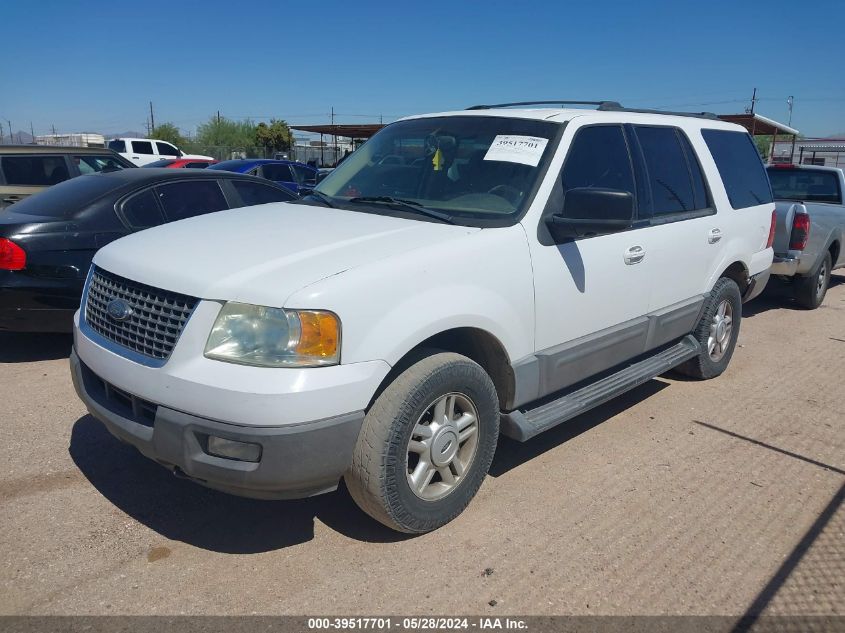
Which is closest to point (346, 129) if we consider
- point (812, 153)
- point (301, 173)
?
point (301, 173)

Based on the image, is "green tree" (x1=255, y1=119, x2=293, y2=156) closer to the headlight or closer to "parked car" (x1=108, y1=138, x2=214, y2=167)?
"parked car" (x1=108, y1=138, x2=214, y2=167)

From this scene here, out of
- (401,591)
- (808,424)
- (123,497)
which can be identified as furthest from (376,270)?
(808,424)

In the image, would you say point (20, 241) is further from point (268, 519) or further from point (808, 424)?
point (808, 424)

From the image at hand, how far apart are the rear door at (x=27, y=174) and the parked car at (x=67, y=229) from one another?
3396mm

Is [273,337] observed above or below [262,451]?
above

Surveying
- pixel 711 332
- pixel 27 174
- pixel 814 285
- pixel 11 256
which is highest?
pixel 27 174

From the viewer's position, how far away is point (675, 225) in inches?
185

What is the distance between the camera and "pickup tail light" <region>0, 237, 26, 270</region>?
5.25m

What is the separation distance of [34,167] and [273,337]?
8.06 metres

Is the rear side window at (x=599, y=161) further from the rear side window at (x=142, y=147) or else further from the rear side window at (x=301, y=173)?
the rear side window at (x=142, y=147)

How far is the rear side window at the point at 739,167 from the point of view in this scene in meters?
5.45

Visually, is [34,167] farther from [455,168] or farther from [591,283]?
[591,283]

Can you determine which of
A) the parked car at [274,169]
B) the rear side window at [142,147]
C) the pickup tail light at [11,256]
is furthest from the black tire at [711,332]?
the rear side window at [142,147]

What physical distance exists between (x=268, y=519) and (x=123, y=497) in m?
0.80
